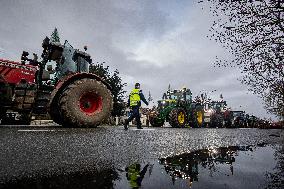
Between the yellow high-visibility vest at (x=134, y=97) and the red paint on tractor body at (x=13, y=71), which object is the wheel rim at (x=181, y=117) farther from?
the red paint on tractor body at (x=13, y=71)

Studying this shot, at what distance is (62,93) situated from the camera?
6.69 metres

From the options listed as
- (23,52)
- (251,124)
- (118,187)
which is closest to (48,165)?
(118,187)

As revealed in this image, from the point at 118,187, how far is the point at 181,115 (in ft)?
48.4

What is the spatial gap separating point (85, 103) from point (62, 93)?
767 mm

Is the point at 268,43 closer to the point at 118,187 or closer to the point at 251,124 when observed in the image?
the point at 118,187

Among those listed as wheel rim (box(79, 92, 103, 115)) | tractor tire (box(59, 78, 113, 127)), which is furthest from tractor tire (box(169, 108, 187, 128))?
wheel rim (box(79, 92, 103, 115))

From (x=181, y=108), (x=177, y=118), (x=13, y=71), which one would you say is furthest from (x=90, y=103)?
(x=181, y=108)

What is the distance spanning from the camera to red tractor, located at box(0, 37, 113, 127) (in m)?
6.71

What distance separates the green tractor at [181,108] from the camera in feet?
53.0

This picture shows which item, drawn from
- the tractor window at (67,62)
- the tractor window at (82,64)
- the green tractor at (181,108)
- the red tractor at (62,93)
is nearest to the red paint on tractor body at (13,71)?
the red tractor at (62,93)

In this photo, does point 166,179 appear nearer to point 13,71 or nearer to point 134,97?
point 134,97

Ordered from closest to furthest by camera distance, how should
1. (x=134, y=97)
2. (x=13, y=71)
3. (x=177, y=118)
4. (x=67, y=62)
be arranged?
(x=67, y=62) < (x=134, y=97) < (x=13, y=71) < (x=177, y=118)

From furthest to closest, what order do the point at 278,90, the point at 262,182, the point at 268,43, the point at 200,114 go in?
the point at 278,90 → the point at 200,114 → the point at 268,43 → the point at 262,182

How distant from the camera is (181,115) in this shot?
51.4 feet
